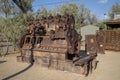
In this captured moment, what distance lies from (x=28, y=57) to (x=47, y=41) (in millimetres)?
1501

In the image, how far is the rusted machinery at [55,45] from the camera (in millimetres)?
8659

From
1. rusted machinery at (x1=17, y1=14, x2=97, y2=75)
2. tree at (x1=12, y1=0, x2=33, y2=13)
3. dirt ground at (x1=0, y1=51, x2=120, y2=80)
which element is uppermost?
tree at (x1=12, y1=0, x2=33, y2=13)

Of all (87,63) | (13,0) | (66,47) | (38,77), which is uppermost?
(13,0)

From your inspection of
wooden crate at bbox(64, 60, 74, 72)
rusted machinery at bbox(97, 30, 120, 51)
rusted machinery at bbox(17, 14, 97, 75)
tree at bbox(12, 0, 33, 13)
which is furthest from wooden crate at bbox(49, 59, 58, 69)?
tree at bbox(12, 0, 33, 13)

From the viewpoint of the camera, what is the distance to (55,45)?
9.34 metres

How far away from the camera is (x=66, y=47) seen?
887 centimetres

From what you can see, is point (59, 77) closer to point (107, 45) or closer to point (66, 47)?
point (66, 47)

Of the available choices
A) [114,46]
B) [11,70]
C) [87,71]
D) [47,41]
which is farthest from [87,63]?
[114,46]

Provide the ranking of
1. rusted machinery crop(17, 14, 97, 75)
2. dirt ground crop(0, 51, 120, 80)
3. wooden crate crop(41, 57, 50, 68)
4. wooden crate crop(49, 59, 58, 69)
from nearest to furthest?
1. dirt ground crop(0, 51, 120, 80)
2. rusted machinery crop(17, 14, 97, 75)
3. wooden crate crop(49, 59, 58, 69)
4. wooden crate crop(41, 57, 50, 68)

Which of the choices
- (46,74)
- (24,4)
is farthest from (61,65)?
(24,4)

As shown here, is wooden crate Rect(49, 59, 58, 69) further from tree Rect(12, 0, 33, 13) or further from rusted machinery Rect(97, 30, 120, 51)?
tree Rect(12, 0, 33, 13)

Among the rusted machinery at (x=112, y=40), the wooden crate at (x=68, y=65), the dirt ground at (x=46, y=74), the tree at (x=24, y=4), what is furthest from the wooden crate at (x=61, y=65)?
the tree at (x=24, y=4)

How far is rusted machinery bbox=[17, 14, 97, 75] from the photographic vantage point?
8.66 m

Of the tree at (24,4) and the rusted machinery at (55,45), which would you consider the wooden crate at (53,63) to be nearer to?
the rusted machinery at (55,45)
